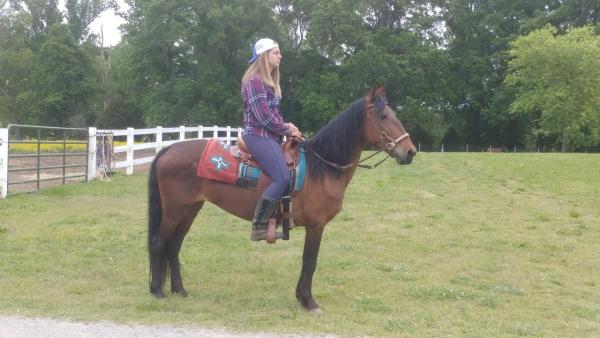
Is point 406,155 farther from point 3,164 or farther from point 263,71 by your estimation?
point 3,164

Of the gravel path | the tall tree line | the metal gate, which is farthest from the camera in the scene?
the tall tree line

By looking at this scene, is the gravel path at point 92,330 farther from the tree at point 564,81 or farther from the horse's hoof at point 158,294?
the tree at point 564,81

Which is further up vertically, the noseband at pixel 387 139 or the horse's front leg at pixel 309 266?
the noseband at pixel 387 139

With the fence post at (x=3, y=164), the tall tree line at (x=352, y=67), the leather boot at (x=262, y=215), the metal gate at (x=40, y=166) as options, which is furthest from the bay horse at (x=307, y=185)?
the tall tree line at (x=352, y=67)

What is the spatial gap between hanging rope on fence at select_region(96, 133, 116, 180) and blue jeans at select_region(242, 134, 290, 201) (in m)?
11.1

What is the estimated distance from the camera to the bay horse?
18.0ft

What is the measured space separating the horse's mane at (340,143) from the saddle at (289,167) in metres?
0.18

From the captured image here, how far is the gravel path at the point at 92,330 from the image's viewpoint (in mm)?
4535

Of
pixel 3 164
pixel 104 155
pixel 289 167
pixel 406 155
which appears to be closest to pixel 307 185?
pixel 289 167

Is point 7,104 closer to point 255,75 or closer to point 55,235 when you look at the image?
point 55,235

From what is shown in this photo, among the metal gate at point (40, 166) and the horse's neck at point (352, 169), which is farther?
the metal gate at point (40, 166)

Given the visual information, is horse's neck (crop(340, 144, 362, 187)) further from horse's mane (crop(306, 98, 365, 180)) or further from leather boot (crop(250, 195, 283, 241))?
leather boot (crop(250, 195, 283, 241))

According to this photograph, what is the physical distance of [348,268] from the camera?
715cm

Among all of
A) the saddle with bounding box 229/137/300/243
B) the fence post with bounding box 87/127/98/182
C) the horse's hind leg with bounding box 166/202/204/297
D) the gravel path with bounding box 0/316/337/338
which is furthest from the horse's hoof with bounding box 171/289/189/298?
the fence post with bounding box 87/127/98/182
